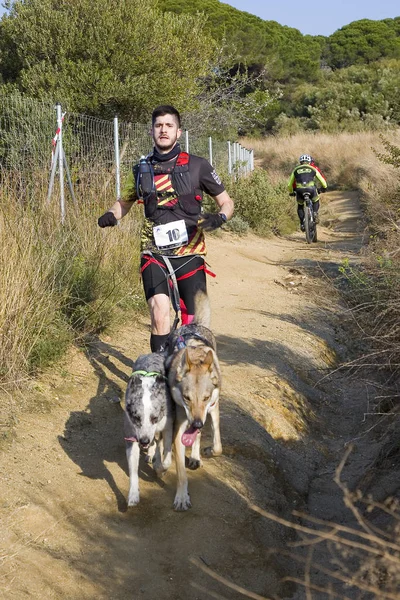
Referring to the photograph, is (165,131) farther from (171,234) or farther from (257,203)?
(257,203)

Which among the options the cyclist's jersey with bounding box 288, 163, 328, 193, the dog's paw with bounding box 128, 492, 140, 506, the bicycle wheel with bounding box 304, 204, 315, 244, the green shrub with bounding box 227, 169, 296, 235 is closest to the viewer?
the dog's paw with bounding box 128, 492, 140, 506

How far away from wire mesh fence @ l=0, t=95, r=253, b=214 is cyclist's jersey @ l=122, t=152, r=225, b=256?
2342 millimetres

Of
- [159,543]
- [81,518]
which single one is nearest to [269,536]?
[159,543]

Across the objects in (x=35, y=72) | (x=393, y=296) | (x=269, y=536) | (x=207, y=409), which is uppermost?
(x=35, y=72)

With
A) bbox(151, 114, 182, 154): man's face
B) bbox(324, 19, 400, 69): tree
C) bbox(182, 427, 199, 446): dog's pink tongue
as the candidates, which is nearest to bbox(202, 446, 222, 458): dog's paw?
bbox(182, 427, 199, 446): dog's pink tongue

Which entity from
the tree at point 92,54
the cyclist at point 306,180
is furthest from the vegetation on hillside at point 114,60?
the cyclist at point 306,180

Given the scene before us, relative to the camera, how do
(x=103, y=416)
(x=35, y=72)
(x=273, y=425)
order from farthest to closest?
(x=35, y=72), (x=273, y=425), (x=103, y=416)

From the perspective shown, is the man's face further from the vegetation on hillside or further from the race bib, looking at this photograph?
the vegetation on hillside

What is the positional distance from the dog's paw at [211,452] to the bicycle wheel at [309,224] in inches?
444

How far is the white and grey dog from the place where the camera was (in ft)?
15.3

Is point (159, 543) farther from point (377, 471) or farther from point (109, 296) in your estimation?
point (109, 296)

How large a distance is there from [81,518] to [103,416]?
Result: 152 cm

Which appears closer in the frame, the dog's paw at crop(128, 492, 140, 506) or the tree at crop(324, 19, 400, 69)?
the dog's paw at crop(128, 492, 140, 506)

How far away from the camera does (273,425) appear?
666 centimetres
